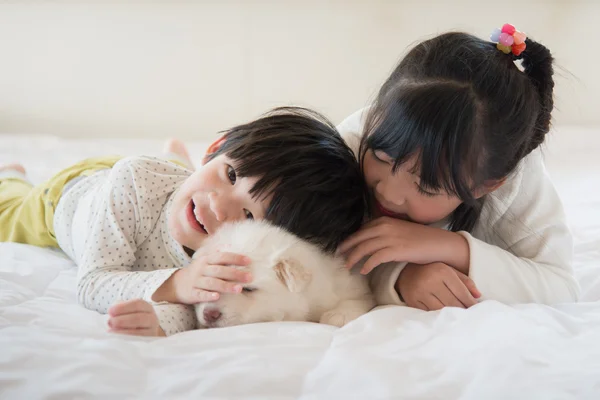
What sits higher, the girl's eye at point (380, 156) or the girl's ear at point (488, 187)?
the girl's eye at point (380, 156)

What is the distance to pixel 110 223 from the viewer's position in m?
1.23

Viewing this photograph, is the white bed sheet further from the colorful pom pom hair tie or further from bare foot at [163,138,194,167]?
bare foot at [163,138,194,167]

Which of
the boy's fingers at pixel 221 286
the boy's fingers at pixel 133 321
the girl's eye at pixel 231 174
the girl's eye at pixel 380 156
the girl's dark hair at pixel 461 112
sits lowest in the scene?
the boy's fingers at pixel 133 321

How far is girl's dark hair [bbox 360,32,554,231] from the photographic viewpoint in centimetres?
108

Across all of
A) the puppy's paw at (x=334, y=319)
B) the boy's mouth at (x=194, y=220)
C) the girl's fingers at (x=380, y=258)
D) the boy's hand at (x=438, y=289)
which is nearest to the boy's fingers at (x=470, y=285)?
the boy's hand at (x=438, y=289)

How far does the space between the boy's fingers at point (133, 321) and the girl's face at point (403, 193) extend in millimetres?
491

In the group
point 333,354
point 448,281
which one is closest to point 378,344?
point 333,354

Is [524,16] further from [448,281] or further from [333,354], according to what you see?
[333,354]

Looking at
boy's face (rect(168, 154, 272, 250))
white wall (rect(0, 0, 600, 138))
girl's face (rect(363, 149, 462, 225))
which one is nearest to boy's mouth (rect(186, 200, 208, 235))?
boy's face (rect(168, 154, 272, 250))

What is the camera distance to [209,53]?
2.63 metres

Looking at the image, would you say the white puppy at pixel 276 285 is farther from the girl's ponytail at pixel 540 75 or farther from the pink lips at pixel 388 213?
the girl's ponytail at pixel 540 75

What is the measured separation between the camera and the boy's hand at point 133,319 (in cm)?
94

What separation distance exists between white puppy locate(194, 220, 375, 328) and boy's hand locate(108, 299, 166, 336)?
11 centimetres

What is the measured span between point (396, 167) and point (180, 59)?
174cm
